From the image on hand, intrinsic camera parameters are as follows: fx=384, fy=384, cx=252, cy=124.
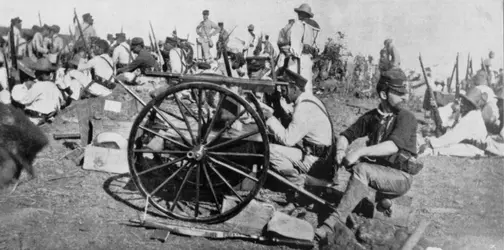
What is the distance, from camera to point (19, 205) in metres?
4.64

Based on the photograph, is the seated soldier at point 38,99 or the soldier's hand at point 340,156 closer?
the soldier's hand at point 340,156

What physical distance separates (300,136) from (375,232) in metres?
1.42

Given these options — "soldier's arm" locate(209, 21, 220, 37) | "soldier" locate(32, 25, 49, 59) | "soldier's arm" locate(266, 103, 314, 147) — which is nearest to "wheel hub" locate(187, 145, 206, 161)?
"soldier's arm" locate(266, 103, 314, 147)

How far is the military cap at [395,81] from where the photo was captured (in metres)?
4.46

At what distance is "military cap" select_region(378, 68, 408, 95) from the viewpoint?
4.46 m

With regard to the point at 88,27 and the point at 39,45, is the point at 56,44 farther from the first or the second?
the point at 88,27

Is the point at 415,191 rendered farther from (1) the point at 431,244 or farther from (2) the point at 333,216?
(2) the point at 333,216

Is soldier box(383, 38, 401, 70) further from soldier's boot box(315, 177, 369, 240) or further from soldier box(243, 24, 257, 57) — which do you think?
soldier's boot box(315, 177, 369, 240)

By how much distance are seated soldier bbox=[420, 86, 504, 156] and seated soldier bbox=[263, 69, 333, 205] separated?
138 inches

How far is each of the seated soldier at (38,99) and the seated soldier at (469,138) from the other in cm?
764

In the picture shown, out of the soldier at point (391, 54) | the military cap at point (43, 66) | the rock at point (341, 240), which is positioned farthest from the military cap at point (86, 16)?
the rock at point (341, 240)

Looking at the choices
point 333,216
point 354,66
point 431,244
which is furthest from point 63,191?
point 354,66

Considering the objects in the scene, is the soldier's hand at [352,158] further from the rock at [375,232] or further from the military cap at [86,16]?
the military cap at [86,16]

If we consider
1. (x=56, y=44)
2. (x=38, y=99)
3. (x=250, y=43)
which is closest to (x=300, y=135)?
(x=38, y=99)
